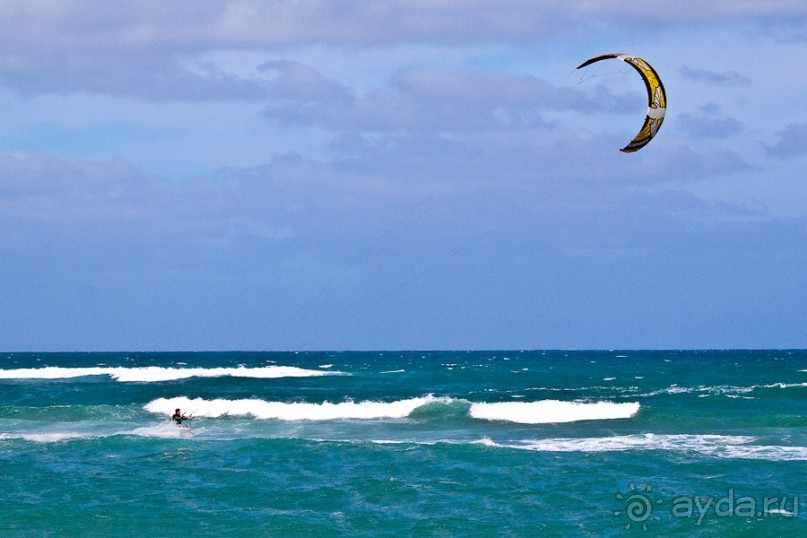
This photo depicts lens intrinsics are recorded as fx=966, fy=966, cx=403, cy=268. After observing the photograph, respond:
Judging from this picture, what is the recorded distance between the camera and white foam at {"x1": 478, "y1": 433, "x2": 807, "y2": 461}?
20.0 metres

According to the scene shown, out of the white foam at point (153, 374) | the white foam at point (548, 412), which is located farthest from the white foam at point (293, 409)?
the white foam at point (153, 374)

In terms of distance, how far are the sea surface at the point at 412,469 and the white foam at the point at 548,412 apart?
92 millimetres

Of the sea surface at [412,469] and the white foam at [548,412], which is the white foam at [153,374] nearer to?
the sea surface at [412,469]

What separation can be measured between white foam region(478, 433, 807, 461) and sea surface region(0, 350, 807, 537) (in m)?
0.06

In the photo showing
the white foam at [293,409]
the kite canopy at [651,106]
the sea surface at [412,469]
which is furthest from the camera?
the white foam at [293,409]

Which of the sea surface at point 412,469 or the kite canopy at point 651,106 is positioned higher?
the kite canopy at point 651,106

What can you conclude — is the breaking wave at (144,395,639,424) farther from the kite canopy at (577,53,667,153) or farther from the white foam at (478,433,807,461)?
the kite canopy at (577,53,667,153)

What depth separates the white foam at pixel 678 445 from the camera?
19969 mm

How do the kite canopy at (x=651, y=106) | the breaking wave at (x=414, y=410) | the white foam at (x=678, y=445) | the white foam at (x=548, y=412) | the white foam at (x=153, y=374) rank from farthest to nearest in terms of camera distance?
the white foam at (x=153, y=374), the breaking wave at (x=414, y=410), the white foam at (x=548, y=412), the white foam at (x=678, y=445), the kite canopy at (x=651, y=106)

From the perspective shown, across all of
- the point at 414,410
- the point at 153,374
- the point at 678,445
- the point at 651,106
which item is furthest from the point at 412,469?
the point at 153,374

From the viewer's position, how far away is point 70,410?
3077cm

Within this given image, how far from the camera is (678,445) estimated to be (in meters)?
21.6

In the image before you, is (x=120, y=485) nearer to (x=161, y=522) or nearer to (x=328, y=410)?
(x=161, y=522)

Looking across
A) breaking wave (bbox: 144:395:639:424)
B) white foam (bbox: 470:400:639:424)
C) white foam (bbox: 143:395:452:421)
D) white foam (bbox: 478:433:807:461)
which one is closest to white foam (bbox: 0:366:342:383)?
white foam (bbox: 143:395:452:421)
